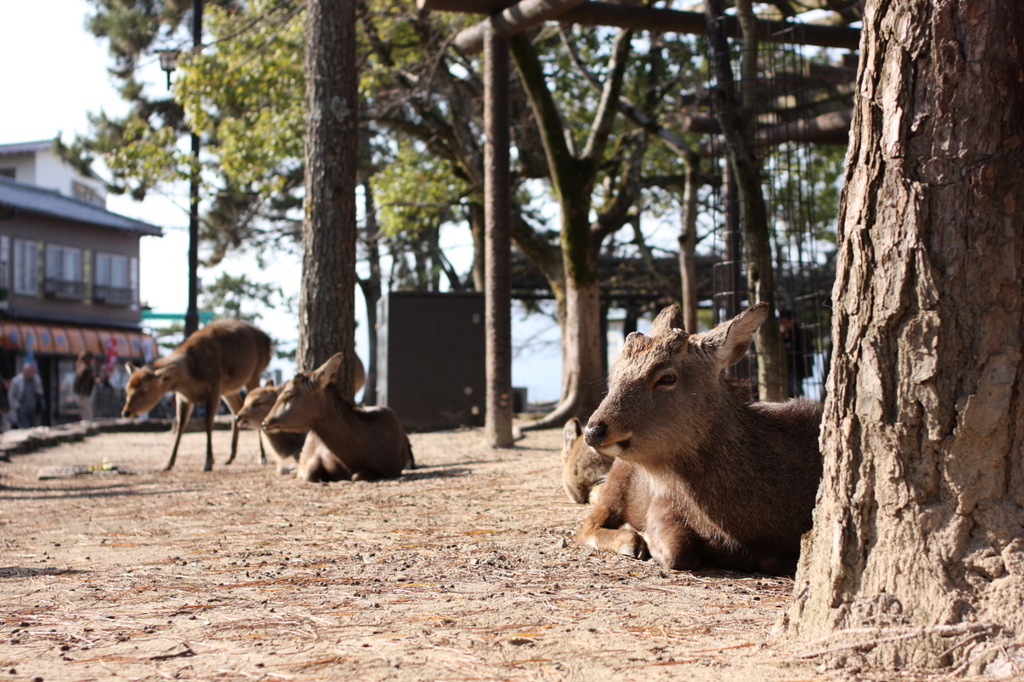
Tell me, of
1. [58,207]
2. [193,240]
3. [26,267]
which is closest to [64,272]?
[26,267]

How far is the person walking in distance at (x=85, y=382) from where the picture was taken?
21797mm

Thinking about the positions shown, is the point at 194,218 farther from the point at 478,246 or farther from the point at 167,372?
the point at 167,372

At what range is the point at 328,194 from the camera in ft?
34.7

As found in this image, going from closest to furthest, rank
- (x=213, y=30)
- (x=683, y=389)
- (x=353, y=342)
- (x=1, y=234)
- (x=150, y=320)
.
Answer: (x=683, y=389) → (x=353, y=342) → (x=213, y=30) → (x=1, y=234) → (x=150, y=320)

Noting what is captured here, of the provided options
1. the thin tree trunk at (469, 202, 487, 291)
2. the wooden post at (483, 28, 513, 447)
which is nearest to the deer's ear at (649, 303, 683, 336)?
Answer: the wooden post at (483, 28, 513, 447)

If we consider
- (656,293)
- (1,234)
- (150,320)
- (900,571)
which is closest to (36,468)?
(900,571)

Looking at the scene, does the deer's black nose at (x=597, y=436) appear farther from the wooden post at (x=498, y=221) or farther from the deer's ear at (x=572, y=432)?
the wooden post at (x=498, y=221)

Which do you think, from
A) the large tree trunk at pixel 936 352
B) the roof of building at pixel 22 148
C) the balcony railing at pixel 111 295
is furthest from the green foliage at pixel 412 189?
the roof of building at pixel 22 148

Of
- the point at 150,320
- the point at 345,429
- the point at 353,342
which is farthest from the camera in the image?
the point at 150,320

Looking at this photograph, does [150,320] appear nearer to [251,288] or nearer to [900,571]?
[251,288]

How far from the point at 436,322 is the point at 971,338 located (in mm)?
15266

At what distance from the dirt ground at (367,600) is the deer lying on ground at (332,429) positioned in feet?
5.54

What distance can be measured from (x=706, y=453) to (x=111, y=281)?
4452 centimetres

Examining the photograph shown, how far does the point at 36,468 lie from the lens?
469 inches
